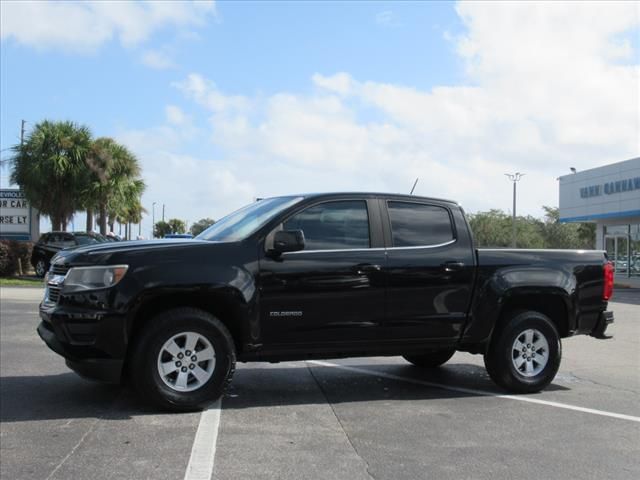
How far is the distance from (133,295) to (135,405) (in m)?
1.10

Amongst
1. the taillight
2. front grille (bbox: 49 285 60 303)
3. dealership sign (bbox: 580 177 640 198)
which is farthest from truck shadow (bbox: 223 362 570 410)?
dealership sign (bbox: 580 177 640 198)

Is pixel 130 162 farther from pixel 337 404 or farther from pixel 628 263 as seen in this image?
pixel 337 404

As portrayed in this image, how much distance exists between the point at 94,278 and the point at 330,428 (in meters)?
2.29

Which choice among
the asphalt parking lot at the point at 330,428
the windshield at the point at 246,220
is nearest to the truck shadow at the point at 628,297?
the asphalt parking lot at the point at 330,428

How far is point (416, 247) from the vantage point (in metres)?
6.46

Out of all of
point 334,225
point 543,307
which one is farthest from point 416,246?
point 543,307

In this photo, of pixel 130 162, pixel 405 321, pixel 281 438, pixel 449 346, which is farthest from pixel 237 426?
pixel 130 162

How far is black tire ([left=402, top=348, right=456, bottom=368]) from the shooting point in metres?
7.86

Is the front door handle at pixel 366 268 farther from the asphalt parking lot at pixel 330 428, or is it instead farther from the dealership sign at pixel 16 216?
the dealership sign at pixel 16 216

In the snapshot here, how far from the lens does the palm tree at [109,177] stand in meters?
30.0

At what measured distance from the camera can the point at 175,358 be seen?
18.5 feet

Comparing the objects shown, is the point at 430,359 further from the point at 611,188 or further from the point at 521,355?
the point at 611,188

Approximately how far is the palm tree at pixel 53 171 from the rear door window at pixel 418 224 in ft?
83.0

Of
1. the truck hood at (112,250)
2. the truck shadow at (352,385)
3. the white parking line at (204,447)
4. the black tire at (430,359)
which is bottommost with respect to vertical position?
the white parking line at (204,447)
